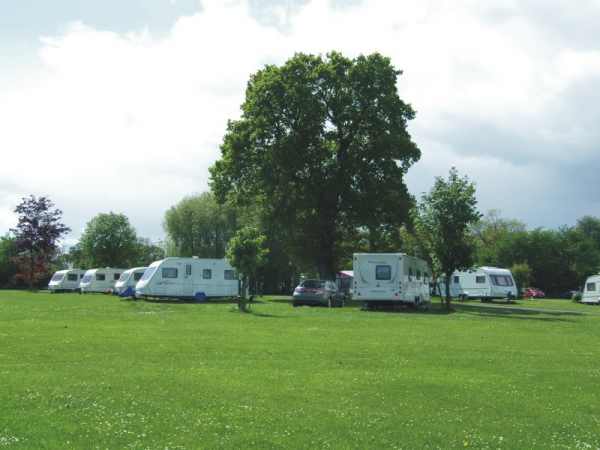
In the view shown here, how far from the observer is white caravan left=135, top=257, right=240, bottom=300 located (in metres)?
43.6

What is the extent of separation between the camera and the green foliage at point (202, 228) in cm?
7225

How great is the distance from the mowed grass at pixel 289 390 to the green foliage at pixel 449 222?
1814cm

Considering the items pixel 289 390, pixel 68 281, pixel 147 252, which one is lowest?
pixel 289 390

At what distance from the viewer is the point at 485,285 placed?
58.4 m

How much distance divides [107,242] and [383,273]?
185 feet

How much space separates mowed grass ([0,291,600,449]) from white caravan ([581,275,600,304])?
42041mm

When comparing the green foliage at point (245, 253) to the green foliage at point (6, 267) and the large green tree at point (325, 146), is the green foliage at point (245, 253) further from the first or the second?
the green foliage at point (6, 267)

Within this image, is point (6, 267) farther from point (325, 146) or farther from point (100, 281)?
point (325, 146)

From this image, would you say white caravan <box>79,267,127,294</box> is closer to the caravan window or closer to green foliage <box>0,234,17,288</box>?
the caravan window

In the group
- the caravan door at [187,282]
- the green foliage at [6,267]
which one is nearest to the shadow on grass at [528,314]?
the caravan door at [187,282]

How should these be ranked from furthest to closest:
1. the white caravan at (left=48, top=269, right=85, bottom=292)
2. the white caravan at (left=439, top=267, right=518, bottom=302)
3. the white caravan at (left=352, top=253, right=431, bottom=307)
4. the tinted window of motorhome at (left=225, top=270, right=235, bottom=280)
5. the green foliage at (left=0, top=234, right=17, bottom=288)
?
1. the green foliage at (left=0, top=234, right=17, bottom=288)
2. the white caravan at (left=48, top=269, right=85, bottom=292)
3. the white caravan at (left=439, top=267, right=518, bottom=302)
4. the tinted window of motorhome at (left=225, top=270, right=235, bottom=280)
5. the white caravan at (left=352, top=253, right=431, bottom=307)

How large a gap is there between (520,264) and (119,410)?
84219 mm

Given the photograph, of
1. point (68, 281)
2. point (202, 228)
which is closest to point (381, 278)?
point (202, 228)

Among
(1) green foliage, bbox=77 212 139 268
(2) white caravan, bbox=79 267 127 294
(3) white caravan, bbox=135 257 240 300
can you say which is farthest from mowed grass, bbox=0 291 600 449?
(1) green foliage, bbox=77 212 139 268
